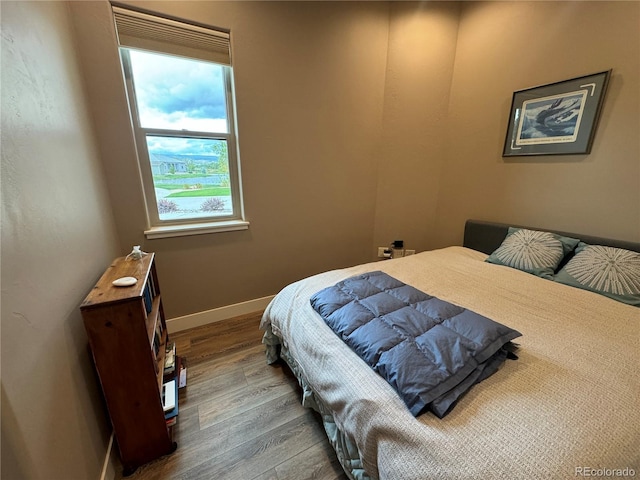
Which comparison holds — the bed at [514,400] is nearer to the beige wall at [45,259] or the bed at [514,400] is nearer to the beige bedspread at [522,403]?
the beige bedspread at [522,403]

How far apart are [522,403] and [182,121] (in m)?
2.50

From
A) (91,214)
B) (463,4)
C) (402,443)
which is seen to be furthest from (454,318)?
(463,4)

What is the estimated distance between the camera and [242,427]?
4.46 feet

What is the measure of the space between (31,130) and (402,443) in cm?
168

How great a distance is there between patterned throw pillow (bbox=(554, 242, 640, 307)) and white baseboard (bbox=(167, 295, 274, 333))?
2.36 m

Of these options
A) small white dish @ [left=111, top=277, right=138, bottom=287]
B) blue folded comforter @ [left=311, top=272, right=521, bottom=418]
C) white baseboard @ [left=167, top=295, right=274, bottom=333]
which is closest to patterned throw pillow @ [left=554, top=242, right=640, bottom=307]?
blue folded comforter @ [left=311, top=272, right=521, bottom=418]

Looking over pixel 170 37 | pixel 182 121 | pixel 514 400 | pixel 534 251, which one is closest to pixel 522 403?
pixel 514 400

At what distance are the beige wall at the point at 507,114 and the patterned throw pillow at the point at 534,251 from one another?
241 millimetres

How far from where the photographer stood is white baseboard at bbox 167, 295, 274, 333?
215cm

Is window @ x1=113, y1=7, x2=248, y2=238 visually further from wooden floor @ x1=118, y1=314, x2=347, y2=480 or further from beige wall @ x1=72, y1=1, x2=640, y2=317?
wooden floor @ x1=118, y1=314, x2=347, y2=480

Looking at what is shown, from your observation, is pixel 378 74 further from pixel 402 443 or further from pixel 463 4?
pixel 402 443

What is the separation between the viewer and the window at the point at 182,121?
171cm

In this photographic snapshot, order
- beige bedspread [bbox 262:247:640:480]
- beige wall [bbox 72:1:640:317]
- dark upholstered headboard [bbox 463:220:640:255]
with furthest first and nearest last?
dark upholstered headboard [bbox 463:220:640:255] < beige wall [bbox 72:1:640:317] < beige bedspread [bbox 262:247:640:480]

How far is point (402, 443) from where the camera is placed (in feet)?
2.45
